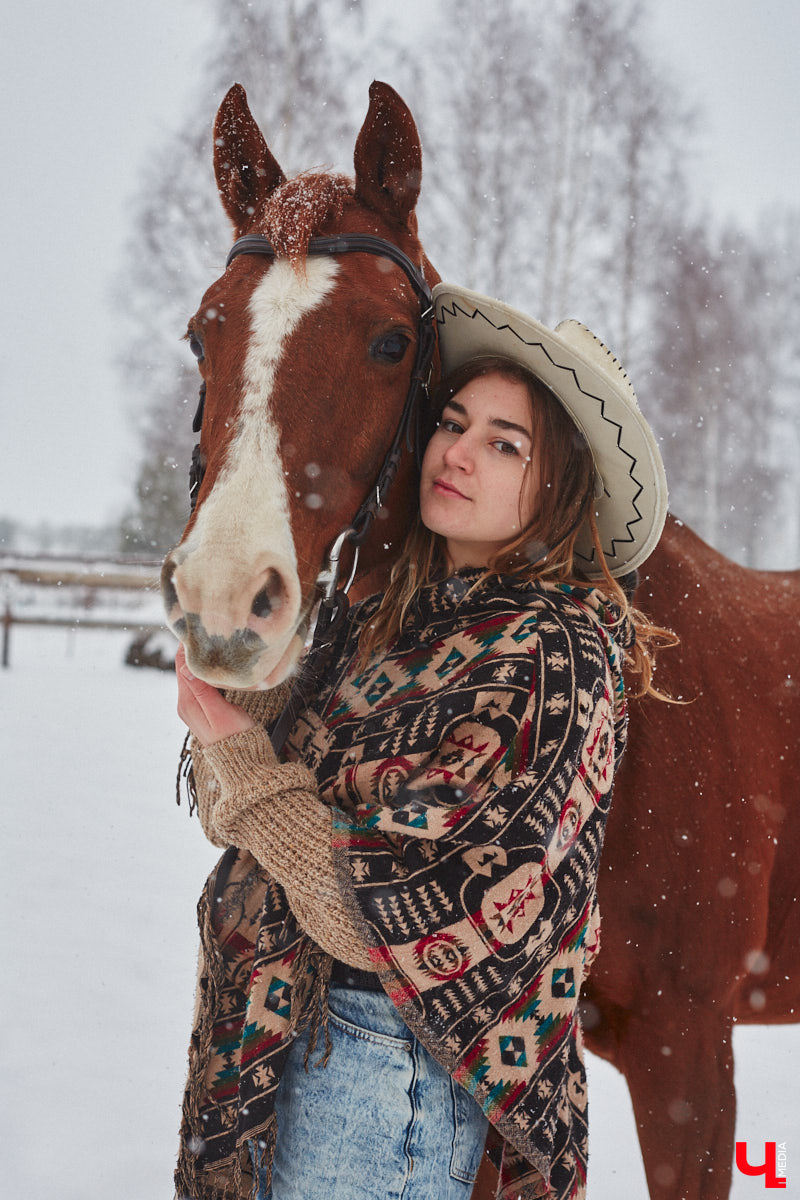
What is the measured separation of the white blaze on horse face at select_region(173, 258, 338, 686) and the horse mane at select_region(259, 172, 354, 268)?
0.20m

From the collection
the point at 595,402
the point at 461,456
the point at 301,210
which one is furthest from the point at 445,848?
the point at 301,210

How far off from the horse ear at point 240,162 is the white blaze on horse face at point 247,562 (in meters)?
0.53

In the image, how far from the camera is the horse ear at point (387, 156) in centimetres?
151

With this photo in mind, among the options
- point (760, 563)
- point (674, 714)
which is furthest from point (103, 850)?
point (760, 563)

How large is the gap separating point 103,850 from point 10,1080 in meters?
1.95

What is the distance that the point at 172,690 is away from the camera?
342 inches

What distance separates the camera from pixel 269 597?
111 centimetres

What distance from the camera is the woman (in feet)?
3.69

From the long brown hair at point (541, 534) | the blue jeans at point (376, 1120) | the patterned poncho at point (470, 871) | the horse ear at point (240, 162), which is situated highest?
the horse ear at point (240, 162)

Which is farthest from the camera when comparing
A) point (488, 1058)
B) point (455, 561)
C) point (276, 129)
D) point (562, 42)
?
point (562, 42)

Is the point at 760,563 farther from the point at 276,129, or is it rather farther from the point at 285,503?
the point at 285,503

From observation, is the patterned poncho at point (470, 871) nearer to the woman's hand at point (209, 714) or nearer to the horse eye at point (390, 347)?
the woman's hand at point (209, 714)

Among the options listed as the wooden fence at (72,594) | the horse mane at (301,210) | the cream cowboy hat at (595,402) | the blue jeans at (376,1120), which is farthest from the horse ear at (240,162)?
the wooden fence at (72,594)

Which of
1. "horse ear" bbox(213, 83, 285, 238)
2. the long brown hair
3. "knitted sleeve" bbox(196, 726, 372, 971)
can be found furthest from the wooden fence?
"knitted sleeve" bbox(196, 726, 372, 971)
